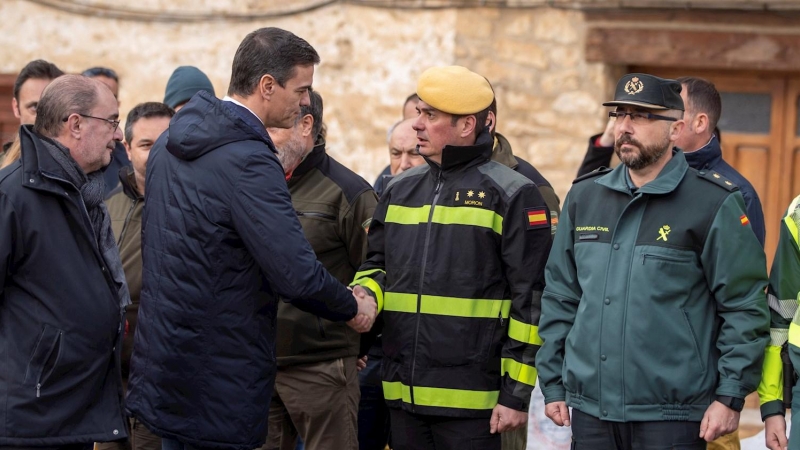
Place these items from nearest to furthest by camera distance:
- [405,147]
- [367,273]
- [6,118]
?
[367,273], [405,147], [6,118]

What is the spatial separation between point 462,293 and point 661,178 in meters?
0.87

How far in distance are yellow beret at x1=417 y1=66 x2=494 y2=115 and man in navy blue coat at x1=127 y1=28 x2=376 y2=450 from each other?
66 cm

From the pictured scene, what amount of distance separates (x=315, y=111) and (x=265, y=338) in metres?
1.39

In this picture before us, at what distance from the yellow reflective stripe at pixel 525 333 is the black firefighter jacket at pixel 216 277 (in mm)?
778

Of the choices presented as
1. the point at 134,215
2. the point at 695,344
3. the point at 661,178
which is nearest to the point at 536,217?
the point at 661,178

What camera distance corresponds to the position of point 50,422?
12.3 ft

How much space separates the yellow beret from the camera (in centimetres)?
436

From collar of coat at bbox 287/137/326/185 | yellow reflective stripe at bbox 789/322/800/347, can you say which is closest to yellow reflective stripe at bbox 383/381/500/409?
yellow reflective stripe at bbox 789/322/800/347

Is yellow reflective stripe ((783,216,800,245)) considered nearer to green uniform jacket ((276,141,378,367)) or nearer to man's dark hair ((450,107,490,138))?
man's dark hair ((450,107,490,138))

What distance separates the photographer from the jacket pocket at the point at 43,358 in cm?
372

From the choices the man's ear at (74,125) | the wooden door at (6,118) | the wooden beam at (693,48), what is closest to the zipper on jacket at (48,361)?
the man's ear at (74,125)

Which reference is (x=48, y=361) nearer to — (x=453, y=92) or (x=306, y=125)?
(x=306, y=125)

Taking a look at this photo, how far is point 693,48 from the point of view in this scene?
7848 millimetres

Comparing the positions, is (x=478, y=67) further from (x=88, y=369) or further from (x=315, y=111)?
(x=88, y=369)
